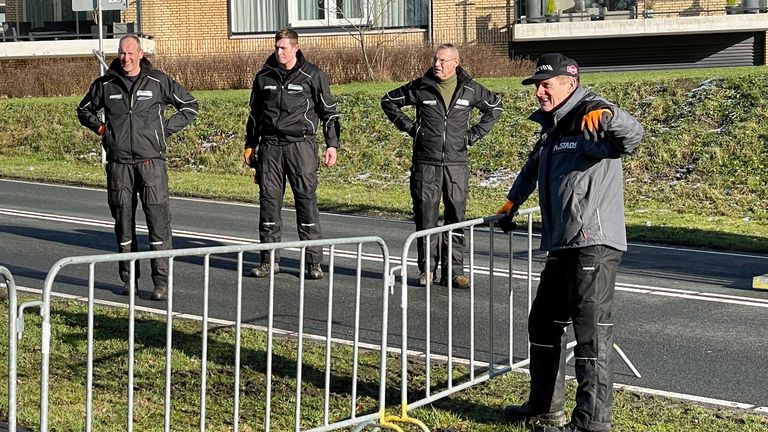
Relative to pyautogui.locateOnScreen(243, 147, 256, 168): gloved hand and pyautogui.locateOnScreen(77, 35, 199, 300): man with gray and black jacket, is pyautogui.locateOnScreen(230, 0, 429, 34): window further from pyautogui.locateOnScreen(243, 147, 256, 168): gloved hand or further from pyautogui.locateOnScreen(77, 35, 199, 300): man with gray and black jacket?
pyautogui.locateOnScreen(77, 35, 199, 300): man with gray and black jacket

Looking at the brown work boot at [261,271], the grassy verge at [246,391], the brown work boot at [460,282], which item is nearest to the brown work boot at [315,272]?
the brown work boot at [261,271]

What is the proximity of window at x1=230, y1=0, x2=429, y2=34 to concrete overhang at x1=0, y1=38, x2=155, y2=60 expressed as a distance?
2.95m

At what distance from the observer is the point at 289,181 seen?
1136cm

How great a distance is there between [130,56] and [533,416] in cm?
515

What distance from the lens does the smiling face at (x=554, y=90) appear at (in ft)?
21.8

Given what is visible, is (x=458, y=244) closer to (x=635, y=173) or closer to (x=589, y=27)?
(x=635, y=173)

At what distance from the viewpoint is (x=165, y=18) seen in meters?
34.3

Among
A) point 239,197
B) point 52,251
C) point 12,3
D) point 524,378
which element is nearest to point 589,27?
point 239,197

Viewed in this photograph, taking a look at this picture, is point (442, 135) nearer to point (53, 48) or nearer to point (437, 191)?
point (437, 191)

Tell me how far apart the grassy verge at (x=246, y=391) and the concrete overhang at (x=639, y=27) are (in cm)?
2304

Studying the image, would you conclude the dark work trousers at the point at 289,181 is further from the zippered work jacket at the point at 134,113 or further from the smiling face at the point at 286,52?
the zippered work jacket at the point at 134,113

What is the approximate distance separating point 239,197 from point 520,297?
8476 millimetres

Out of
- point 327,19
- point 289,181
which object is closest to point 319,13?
point 327,19

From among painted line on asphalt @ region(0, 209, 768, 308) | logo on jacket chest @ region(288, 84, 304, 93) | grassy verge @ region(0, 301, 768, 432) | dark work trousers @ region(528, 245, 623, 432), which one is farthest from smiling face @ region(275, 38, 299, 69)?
dark work trousers @ region(528, 245, 623, 432)
